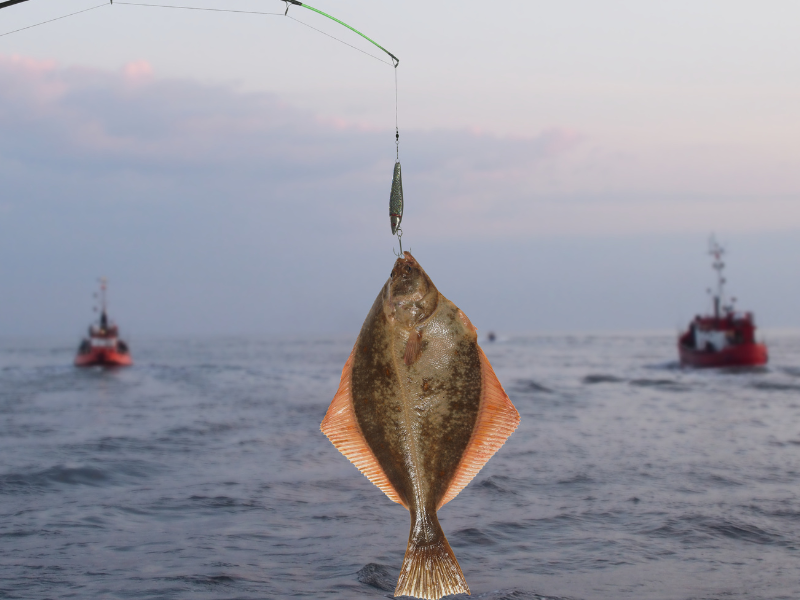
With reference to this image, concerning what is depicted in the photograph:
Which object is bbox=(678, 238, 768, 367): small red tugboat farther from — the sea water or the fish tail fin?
the fish tail fin

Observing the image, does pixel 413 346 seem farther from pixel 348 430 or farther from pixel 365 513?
pixel 365 513

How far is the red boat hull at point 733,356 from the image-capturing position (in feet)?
124

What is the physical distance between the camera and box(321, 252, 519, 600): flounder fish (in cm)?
367

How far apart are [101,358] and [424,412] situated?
46045 millimetres

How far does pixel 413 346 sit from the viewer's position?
12.0ft

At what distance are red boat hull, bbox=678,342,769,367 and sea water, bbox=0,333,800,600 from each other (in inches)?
781

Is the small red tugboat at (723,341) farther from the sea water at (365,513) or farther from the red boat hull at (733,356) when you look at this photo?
the sea water at (365,513)

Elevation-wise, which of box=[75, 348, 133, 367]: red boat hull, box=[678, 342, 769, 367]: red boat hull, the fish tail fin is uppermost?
the fish tail fin

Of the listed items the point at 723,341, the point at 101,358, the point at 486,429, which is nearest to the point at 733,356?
Answer: the point at 723,341

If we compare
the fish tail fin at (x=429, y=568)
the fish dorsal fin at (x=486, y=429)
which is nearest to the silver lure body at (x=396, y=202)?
the fish dorsal fin at (x=486, y=429)

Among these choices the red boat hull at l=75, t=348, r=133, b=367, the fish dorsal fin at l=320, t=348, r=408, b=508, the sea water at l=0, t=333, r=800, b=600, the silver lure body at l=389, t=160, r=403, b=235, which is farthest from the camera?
the red boat hull at l=75, t=348, r=133, b=367

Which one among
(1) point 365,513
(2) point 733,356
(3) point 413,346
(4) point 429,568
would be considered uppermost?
(3) point 413,346

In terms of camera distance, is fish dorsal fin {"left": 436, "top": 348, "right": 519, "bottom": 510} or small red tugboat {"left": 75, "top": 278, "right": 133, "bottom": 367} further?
small red tugboat {"left": 75, "top": 278, "right": 133, "bottom": 367}

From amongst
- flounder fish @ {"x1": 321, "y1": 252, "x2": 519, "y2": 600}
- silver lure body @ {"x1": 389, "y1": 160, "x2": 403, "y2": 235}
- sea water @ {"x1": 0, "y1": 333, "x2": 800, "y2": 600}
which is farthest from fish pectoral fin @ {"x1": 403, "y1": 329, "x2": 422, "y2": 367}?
sea water @ {"x1": 0, "y1": 333, "x2": 800, "y2": 600}
